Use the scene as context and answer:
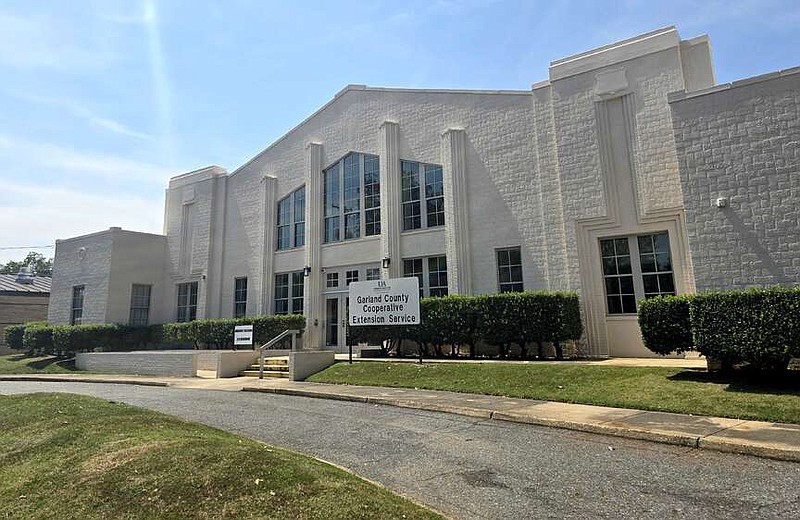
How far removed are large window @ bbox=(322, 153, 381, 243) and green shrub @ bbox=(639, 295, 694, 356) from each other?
11.5 meters

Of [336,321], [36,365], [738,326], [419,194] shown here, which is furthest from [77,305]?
[738,326]

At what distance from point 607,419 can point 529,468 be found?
8.64 feet

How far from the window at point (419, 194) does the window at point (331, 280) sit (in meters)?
3.82

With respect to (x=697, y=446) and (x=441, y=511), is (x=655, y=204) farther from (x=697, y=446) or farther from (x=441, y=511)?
(x=441, y=511)

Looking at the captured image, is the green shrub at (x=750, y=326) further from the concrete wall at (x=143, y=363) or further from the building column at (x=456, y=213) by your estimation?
the concrete wall at (x=143, y=363)

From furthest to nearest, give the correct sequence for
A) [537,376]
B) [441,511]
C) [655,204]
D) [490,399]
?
[655,204] < [537,376] < [490,399] < [441,511]

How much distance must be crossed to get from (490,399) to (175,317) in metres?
20.8

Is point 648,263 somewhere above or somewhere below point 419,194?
below

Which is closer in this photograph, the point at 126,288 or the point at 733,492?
the point at 733,492

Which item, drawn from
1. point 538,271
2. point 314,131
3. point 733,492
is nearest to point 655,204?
point 538,271

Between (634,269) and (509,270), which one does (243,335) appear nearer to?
(509,270)

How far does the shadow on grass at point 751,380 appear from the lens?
843cm

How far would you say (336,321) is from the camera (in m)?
20.5

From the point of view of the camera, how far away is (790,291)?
8734 mm
